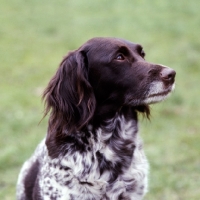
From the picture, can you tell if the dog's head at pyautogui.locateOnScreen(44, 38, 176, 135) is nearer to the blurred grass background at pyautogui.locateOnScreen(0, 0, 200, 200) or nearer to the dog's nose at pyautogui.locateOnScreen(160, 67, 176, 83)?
the dog's nose at pyautogui.locateOnScreen(160, 67, 176, 83)

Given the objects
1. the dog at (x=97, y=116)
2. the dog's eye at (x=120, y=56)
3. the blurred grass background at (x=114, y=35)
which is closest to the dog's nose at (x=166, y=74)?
the dog at (x=97, y=116)

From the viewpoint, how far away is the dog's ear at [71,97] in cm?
361

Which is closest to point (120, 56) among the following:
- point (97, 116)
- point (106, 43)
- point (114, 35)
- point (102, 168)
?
point (106, 43)

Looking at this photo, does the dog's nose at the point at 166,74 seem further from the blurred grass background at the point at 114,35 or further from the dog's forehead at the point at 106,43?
the blurred grass background at the point at 114,35

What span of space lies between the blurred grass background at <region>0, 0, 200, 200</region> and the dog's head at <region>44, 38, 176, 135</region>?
43.9 inches

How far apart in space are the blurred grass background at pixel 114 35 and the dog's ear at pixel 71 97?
1092mm

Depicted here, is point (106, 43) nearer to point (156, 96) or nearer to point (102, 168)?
point (156, 96)

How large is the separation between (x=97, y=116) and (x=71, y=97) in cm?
25

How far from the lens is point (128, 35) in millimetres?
11039

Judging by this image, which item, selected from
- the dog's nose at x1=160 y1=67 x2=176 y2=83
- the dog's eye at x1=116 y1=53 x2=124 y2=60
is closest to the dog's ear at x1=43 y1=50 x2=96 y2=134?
the dog's eye at x1=116 y1=53 x2=124 y2=60

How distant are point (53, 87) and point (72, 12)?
970 centimetres

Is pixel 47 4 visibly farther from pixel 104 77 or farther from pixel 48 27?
pixel 104 77

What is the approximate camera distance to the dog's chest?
12.0 feet

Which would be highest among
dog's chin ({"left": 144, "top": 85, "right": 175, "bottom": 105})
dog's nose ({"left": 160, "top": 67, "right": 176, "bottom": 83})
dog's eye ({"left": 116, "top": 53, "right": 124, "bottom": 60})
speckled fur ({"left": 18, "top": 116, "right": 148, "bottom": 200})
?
dog's eye ({"left": 116, "top": 53, "right": 124, "bottom": 60})
